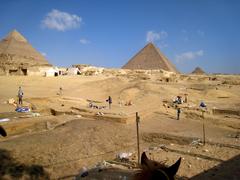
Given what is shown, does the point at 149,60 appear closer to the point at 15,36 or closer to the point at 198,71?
the point at 15,36

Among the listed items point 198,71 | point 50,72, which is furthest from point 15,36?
point 198,71

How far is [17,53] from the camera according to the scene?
142ft

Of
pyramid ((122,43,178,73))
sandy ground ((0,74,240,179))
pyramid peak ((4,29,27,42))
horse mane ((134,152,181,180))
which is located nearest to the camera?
horse mane ((134,152,181,180))

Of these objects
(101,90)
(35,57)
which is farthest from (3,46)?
(101,90)

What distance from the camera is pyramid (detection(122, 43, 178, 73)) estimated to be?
2117 inches

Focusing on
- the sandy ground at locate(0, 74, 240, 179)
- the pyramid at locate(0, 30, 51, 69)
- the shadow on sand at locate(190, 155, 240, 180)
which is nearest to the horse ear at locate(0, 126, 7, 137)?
the sandy ground at locate(0, 74, 240, 179)

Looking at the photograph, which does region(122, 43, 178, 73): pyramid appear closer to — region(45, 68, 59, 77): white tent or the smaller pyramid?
region(45, 68, 59, 77): white tent

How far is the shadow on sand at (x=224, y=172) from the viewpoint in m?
5.24

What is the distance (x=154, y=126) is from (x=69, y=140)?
16.5 ft

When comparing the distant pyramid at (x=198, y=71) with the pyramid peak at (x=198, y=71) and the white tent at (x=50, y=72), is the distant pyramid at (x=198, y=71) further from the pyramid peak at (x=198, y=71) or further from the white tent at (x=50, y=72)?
the white tent at (x=50, y=72)

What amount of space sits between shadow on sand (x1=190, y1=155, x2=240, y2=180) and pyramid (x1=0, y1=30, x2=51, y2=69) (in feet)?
125

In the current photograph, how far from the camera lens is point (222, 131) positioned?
12047mm

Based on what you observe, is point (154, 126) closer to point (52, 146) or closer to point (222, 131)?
point (222, 131)

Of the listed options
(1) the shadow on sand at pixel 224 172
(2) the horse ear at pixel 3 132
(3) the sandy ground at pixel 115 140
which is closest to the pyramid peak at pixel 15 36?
(3) the sandy ground at pixel 115 140
